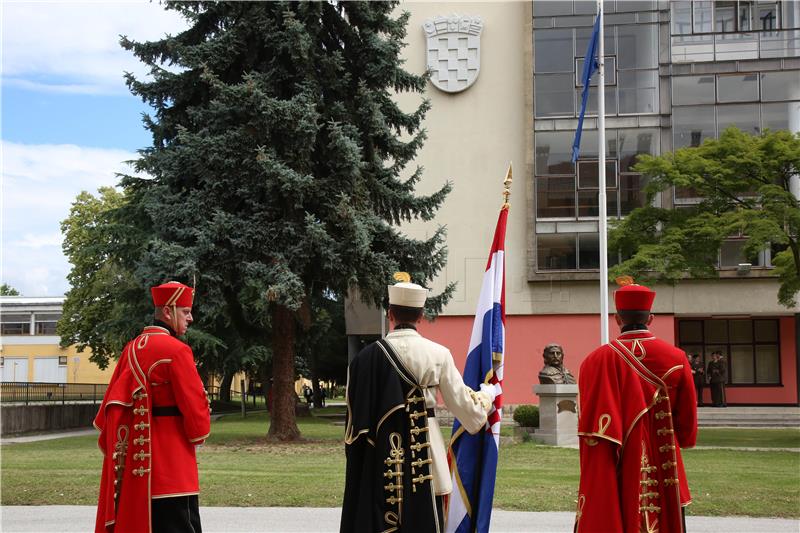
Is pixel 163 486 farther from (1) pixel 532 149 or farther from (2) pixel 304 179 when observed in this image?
(1) pixel 532 149

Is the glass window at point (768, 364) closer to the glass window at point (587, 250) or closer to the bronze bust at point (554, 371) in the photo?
the glass window at point (587, 250)

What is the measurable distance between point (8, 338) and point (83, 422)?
46391 millimetres

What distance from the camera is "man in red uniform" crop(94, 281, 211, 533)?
280 inches

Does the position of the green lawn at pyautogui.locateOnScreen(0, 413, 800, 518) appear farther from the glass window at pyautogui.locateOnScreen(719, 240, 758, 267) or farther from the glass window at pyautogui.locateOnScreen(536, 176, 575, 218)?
the glass window at pyautogui.locateOnScreen(536, 176, 575, 218)

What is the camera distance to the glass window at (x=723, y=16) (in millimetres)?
39875

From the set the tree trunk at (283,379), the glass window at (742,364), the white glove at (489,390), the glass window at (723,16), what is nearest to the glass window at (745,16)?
the glass window at (723,16)

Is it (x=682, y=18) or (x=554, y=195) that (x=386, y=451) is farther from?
(x=682, y=18)

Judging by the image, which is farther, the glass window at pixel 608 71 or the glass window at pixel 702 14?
the glass window at pixel 702 14

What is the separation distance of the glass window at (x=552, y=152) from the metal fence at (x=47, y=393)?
63.1ft

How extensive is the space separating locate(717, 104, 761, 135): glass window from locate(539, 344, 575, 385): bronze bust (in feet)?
61.2

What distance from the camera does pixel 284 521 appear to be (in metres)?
11.1

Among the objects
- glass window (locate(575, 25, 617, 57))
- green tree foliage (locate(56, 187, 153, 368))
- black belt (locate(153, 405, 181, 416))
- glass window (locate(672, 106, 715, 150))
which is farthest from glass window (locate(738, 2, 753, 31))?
black belt (locate(153, 405, 181, 416))

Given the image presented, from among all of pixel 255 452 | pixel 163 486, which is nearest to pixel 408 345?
pixel 163 486

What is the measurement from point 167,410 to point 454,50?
33.9 metres
